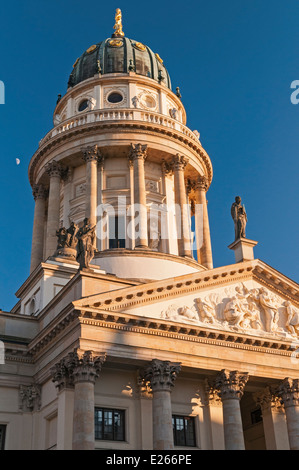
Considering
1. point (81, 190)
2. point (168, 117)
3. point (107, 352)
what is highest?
point (168, 117)

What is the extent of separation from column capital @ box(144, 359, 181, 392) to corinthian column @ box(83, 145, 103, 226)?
1693 centimetres

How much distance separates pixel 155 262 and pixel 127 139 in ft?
35.7

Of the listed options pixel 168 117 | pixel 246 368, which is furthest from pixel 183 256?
pixel 246 368

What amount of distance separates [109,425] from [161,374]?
325 cm

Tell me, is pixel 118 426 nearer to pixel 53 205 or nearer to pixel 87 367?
pixel 87 367

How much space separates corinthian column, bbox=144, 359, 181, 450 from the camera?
25.8 meters

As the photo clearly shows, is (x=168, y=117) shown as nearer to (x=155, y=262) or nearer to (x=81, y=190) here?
(x=81, y=190)

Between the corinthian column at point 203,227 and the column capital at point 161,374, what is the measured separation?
1917cm

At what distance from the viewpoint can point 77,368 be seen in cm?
2569

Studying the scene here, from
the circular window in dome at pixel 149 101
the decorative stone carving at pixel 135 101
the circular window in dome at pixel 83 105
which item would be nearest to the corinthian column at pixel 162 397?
the decorative stone carving at pixel 135 101

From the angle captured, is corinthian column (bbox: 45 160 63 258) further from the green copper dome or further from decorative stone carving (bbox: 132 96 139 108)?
the green copper dome

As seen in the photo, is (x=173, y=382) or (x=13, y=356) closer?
(x=173, y=382)

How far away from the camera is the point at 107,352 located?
26578 millimetres

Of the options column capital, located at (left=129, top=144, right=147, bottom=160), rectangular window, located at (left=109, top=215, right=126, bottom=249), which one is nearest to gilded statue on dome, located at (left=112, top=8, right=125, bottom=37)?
column capital, located at (left=129, top=144, right=147, bottom=160)
